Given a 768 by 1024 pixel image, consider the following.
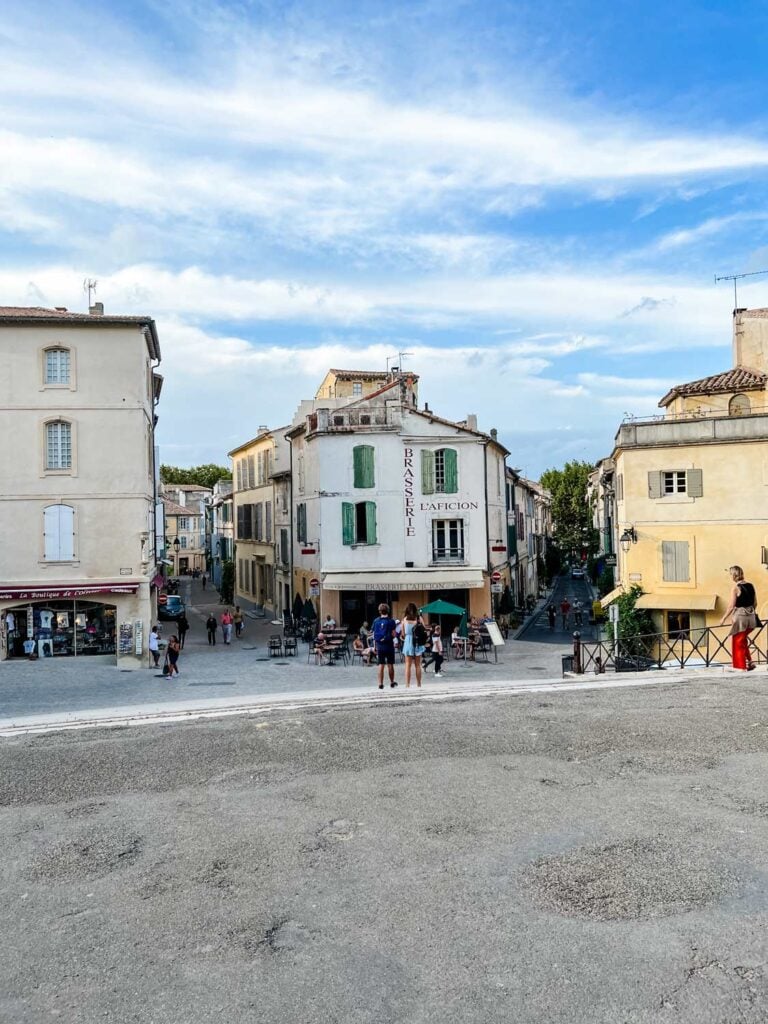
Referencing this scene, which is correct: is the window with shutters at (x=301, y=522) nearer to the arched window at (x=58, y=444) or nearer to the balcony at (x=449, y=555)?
the balcony at (x=449, y=555)

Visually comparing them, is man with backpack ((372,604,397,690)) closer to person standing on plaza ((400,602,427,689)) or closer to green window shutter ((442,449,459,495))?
person standing on plaza ((400,602,427,689))

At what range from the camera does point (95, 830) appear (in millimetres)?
9281

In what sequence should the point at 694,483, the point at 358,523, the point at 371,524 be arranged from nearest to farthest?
the point at 694,483 → the point at 371,524 → the point at 358,523

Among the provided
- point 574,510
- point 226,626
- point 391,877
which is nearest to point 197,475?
point 574,510

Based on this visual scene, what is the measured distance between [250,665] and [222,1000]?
22327 mm

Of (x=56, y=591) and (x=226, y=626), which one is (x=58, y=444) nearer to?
(x=56, y=591)

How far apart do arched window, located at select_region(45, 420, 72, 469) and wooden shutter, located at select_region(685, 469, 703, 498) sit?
2069 centimetres

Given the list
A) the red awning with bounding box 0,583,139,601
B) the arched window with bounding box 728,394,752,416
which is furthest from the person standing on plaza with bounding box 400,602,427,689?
the arched window with bounding box 728,394,752,416

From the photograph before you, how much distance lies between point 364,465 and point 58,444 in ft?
39.7

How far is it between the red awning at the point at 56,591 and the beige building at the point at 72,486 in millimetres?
31

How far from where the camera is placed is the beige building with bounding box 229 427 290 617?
46531mm

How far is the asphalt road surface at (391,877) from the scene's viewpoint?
605cm

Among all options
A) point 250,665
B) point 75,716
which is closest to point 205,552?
point 250,665

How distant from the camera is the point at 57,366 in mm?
28422
